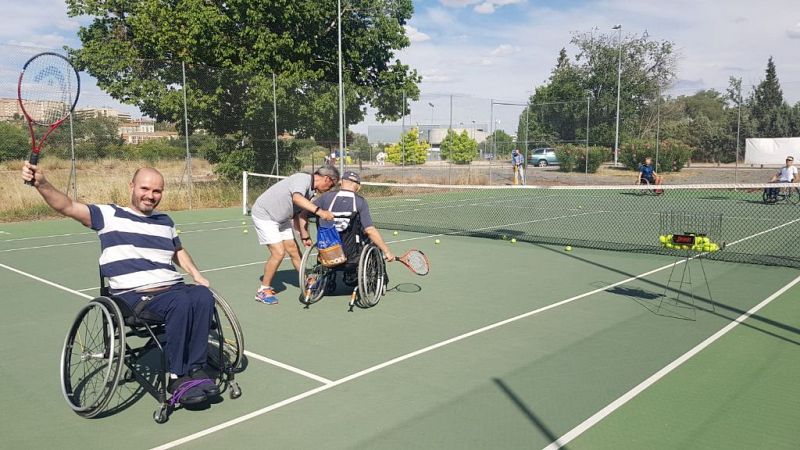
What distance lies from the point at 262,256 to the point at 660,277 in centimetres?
591

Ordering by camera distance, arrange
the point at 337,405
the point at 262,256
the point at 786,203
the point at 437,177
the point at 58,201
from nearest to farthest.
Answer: the point at 58,201
the point at 337,405
the point at 262,256
the point at 786,203
the point at 437,177

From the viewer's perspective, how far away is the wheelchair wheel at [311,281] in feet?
21.6

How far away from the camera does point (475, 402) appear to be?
418cm

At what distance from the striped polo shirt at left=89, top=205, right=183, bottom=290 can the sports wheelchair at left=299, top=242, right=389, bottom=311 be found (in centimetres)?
244

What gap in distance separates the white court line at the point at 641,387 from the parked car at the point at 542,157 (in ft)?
99.6

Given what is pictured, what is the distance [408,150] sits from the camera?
26000 mm

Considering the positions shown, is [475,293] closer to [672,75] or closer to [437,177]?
[437,177]

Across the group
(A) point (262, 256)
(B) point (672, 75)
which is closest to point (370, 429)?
(A) point (262, 256)

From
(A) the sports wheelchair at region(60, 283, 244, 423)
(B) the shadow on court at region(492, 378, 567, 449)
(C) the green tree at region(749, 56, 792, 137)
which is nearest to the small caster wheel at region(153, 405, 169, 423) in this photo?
(A) the sports wheelchair at region(60, 283, 244, 423)

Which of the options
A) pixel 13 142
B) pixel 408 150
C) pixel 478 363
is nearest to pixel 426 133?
pixel 408 150

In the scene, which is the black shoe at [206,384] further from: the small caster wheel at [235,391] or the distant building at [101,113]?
the distant building at [101,113]

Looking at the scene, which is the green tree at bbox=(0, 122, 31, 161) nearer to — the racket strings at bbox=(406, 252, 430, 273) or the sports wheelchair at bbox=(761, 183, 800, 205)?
the racket strings at bbox=(406, 252, 430, 273)

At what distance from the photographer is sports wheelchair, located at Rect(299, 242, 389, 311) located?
21.1ft

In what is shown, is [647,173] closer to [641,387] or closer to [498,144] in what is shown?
[498,144]
